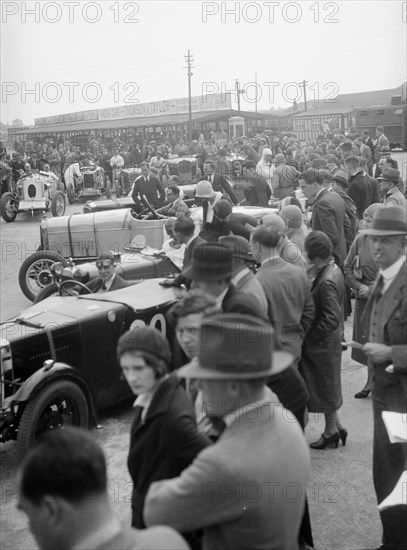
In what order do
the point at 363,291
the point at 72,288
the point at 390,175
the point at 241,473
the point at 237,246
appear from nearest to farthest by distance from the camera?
the point at 241,473 → the point at 237,246 → the point at 363,291 → the point at 72,288 → the point at 390,175

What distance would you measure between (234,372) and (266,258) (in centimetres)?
243

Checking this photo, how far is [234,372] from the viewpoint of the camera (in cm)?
210

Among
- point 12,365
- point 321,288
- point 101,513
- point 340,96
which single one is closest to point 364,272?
point 321,288

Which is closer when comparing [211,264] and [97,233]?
[211,264]

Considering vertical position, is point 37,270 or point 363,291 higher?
point 363,291

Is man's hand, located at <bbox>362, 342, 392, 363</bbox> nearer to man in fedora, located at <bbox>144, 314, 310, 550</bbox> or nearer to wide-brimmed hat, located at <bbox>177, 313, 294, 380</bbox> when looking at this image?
wide-brimmed hat, located at <bbox>177, 313, 294, 380</bbox>

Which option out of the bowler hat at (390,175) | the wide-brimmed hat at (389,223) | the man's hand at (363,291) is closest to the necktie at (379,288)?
the wide-brimmed hat at (389,223)

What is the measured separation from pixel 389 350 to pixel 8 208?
1479 cm

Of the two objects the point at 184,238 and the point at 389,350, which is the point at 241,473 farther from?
the point at 184,238

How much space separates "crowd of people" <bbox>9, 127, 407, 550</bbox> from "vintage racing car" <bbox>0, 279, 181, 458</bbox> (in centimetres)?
65

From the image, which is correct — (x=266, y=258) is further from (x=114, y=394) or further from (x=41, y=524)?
(x=41, y=524)

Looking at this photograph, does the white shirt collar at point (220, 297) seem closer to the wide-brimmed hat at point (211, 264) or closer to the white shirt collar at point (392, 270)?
the wide-brimmed hat at point (211, 264)

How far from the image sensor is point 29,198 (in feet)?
56.6

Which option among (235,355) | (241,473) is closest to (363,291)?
(235,355)
